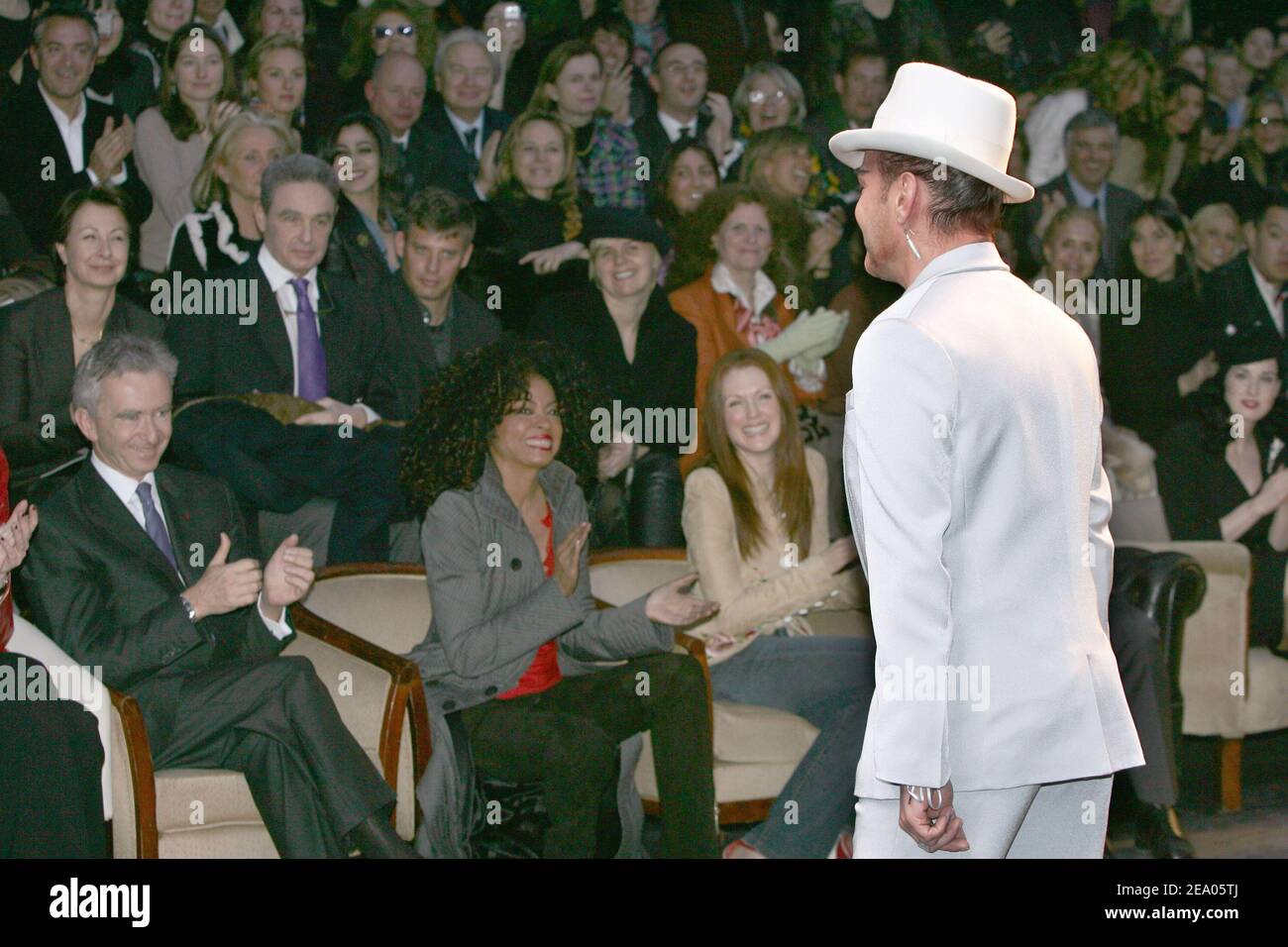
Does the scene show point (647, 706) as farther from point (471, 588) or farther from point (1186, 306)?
point (1186, 306)

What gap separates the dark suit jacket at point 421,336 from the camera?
493 centimetres

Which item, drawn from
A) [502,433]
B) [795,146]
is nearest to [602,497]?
[502,433]

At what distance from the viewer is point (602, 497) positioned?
4992mm

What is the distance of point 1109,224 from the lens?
19.0 ft

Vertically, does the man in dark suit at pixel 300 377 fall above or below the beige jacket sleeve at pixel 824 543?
above

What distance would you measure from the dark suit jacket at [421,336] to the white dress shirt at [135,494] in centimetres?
88

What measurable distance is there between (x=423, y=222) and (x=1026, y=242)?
2209mm

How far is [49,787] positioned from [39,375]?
1.40m

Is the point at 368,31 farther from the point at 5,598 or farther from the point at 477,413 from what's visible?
the point at 5,598

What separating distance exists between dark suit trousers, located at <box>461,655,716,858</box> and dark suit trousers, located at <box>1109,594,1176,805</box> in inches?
52.2

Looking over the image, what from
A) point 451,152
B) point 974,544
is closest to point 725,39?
point 451,152

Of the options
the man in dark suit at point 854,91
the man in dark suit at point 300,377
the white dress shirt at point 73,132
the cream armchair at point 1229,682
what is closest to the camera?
the man in dark suit at point 300,377

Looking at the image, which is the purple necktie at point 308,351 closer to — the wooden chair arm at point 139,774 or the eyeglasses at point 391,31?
the eyeglasses at point 391,31

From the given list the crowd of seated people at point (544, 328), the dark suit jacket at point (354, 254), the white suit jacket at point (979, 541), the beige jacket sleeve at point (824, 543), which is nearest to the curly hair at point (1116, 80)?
the crowd of seated people at point (544, 328)
